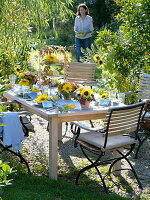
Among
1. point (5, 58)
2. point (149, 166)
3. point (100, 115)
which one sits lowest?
point (149, 166)

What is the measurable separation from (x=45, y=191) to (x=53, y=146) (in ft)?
1.70

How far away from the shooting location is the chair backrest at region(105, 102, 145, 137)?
4082mm

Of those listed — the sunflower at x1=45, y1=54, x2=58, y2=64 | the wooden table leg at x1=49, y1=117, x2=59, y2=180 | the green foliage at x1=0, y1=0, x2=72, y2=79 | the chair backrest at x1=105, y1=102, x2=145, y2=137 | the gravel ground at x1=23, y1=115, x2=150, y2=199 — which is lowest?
the gravel ground at x1=23, y1=115, x2=150, y2=199

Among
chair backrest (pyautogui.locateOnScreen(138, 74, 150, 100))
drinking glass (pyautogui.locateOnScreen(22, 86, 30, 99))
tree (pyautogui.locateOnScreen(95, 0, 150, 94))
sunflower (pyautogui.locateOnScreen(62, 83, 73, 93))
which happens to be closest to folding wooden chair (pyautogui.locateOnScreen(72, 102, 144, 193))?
sunflower (pyautogui.locateOnScreen(62, 83, 73, 93))

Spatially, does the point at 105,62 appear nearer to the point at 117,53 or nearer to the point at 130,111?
the point at 117,53

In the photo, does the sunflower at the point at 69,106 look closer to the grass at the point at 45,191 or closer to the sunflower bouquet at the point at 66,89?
the sunflower bouquet at the point at 66,89

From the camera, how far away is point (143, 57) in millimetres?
6645

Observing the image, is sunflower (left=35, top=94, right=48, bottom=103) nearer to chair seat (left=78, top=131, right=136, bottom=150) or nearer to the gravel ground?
chair seat (left=78, top=131, right=136, bottom=150)

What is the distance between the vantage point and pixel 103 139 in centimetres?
439

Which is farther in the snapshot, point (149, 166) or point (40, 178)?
point (149, 166)

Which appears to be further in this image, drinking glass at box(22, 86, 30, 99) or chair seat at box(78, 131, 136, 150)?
drinking glass at box(22, 86, 30, 99)

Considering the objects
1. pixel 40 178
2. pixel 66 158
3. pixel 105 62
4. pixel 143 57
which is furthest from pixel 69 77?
pixel 40 178

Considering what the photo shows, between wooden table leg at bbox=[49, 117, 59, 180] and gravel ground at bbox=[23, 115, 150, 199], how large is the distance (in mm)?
213

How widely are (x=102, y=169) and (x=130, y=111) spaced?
1030 millimetres
